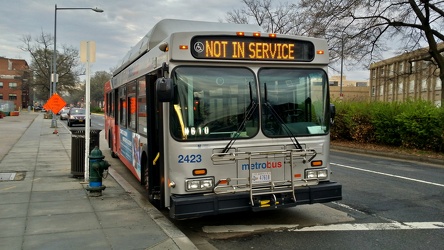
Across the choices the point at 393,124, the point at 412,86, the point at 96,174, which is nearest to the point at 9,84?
the point at 412,86

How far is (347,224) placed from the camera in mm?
6238

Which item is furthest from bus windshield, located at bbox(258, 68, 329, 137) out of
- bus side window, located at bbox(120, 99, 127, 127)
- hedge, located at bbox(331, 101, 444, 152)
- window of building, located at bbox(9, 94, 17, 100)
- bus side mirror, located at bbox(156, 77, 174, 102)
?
window of building, located at bbox(9, 94, 17, 100)

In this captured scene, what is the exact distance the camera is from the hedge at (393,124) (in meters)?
15.8

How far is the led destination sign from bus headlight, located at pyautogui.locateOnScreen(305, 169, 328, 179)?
1717mm

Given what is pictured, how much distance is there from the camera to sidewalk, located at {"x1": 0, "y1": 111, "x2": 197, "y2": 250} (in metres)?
4.96

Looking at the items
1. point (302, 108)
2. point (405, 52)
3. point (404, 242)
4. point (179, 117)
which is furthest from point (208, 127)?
point (405, 52)

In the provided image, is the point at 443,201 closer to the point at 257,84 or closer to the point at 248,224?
the point at 248,224

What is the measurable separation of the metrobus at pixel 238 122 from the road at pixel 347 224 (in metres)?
0.47

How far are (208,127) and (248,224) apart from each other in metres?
1.82

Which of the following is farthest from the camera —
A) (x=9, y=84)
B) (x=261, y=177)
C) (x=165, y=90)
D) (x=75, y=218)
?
(x=9, y=84)

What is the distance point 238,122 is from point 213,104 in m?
0.46

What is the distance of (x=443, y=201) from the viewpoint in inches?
306

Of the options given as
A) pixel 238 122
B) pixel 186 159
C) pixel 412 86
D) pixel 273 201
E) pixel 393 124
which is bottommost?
pixel 273 201

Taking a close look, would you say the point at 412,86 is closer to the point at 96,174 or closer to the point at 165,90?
the point at 96,174
